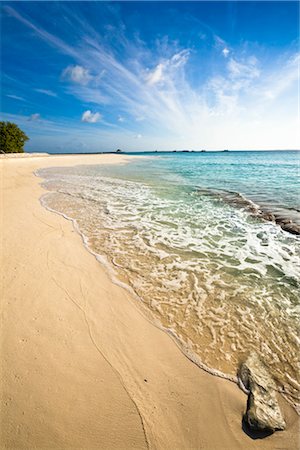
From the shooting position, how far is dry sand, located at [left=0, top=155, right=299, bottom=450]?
2320 millimetres

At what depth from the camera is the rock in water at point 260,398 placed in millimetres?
2393

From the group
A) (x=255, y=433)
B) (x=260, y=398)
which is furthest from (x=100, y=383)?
(x=260, y=398)

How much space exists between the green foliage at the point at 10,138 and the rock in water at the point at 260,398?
6892 cm

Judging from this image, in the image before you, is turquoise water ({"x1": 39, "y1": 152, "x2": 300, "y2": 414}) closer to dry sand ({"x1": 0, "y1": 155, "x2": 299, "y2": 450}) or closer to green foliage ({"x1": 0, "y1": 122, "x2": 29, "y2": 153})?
dry sand ({"x1": 0, "y1": 155, "x2": 299, "y2": 450})

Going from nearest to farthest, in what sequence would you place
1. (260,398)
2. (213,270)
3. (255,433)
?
(255,433) → (260,398) → (213,270)

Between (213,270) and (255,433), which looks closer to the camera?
(255,433)

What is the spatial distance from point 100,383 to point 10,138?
71692mm

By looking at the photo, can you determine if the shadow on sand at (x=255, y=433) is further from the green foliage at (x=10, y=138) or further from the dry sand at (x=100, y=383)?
the green foliage at (x=10, y=138)

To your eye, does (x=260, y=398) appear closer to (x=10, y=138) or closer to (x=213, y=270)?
(x=213, y=270)

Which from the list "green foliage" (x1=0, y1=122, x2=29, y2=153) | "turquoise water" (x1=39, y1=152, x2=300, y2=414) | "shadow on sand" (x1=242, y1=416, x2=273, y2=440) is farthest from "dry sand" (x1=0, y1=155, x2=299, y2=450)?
"green foliage" (x1=0, y1=122, x2=29, y2=153)

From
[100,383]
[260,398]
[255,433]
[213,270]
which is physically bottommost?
[255,433]

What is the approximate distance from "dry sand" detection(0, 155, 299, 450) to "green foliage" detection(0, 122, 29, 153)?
66139 mm

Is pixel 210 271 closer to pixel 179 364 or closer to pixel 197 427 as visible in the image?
pixel 179 364

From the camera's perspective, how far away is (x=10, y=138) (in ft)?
188
